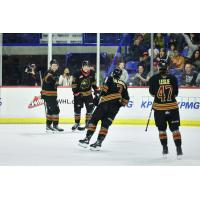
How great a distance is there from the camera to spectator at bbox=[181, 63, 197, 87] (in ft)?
24.2

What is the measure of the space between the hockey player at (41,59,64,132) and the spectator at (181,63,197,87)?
1360 millimetres

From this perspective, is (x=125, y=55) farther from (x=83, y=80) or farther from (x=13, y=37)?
(x=13, y=37)

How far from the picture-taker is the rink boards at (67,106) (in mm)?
7191

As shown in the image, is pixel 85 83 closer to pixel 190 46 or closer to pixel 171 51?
pixel 171 51

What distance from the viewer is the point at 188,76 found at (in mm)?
7449

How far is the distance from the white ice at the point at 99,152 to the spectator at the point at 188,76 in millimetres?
581

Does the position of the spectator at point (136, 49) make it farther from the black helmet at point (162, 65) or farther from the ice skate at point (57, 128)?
the ice skate at point (57, 128)

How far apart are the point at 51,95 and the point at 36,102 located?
0.64 ft

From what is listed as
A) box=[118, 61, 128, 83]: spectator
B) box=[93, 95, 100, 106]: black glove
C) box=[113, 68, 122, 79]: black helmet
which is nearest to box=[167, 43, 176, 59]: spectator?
box=[118, 61, 128, 83]: spectator

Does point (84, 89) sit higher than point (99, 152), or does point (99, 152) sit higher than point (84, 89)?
point (84, 89)

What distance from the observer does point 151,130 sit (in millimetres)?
6973

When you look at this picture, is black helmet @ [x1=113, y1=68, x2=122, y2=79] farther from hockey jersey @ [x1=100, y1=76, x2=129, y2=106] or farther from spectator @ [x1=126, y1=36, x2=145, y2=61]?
spectator @ [x1=126, y1=36, x2=145, y2=61]

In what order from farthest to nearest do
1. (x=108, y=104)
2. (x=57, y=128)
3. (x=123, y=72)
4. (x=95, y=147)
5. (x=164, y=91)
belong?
(x=123, y=72)
(x=57, y=128)
(x=108, y=104)
(x=95, y=147)
(x=164, y=91)

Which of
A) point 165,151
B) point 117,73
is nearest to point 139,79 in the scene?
point 117,73
